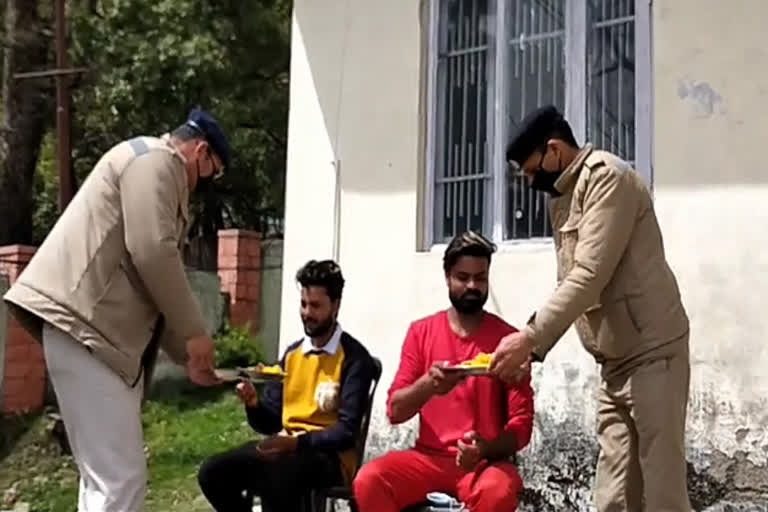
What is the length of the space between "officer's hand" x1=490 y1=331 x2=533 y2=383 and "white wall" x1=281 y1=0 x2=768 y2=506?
159 cm

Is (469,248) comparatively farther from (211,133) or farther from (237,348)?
(237,348)

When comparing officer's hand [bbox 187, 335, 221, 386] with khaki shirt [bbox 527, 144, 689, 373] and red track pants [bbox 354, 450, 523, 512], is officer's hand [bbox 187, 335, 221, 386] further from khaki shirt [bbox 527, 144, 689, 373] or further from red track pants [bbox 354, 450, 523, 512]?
khaki shirt [bbox 527, 144, 689, 373]

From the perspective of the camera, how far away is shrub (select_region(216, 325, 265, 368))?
32.9 feet

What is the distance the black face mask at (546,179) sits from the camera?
383 cm

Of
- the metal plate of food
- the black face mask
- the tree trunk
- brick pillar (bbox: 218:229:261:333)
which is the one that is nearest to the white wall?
the metal plate of food

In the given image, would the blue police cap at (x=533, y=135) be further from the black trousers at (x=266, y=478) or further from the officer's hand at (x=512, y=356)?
A: the black trousers at (x=266, y=478)

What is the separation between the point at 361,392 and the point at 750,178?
1.90m

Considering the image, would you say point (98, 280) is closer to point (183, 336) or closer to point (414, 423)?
point (183, 336)

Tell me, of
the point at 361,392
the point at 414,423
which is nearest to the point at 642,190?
the point at 361,392

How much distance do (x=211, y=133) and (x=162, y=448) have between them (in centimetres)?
520

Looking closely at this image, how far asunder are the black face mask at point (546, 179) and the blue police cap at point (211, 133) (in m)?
1.06

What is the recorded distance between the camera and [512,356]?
365 centimetres

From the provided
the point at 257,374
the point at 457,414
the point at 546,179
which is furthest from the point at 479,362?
the point at 257,374

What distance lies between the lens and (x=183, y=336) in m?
3.76
